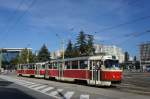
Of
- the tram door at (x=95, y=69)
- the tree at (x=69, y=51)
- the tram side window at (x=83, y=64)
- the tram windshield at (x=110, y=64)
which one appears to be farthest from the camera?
the tree at (x=69, y=51)

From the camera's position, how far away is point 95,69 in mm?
29875

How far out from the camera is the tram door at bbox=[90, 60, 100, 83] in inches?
1160

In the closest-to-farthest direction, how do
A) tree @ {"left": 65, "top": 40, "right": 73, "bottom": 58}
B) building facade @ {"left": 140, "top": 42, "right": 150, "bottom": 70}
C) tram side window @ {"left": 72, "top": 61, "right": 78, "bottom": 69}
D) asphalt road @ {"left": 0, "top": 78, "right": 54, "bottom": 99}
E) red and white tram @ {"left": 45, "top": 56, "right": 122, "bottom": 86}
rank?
asphalt road @ {"left": 0, "top": 78, "right": 54, "bottom": 99}
red and white tram @ {"left": 45, "top": 56, "right": 122, "bottom": 86}
tram side window @ {"left": 72, "top": 61, "right": 78, "bottom": 69}
tree @ {"left": 65, "top": 40, "right": 73, "bottom": 58}
building facade @ {"left": 140, "top": 42, "right": 150, "bottom": 70}

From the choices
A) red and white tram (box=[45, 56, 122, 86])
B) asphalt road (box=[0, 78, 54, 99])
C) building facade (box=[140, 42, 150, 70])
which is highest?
building facade (box=[140, 42, 150, 70])

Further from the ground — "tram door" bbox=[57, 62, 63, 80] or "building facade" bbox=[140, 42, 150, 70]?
"building facade" bbox=[140, 42, 150, 70]

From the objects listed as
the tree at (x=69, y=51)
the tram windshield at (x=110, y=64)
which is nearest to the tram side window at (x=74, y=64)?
the tram windshield at (x=110, y=64)

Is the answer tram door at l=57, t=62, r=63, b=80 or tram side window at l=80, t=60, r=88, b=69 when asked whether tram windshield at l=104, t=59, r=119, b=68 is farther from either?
tram door at l=57, t=62, r=63, b=80

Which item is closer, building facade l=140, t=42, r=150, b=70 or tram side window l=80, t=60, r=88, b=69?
tram side window l=80, t=60, r=88, b=69

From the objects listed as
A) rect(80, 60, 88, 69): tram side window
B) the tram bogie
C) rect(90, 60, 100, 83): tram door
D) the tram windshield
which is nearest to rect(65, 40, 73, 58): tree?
the tram bogie

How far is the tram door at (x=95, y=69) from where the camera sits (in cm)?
2945

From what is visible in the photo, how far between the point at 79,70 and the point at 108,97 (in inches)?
529

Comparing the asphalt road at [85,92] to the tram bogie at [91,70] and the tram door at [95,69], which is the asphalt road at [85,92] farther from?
the tram door at [95,69]

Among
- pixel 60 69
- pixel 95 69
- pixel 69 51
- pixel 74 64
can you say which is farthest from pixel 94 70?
pixel 69 51

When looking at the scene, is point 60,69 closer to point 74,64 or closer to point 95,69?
point 74,64
